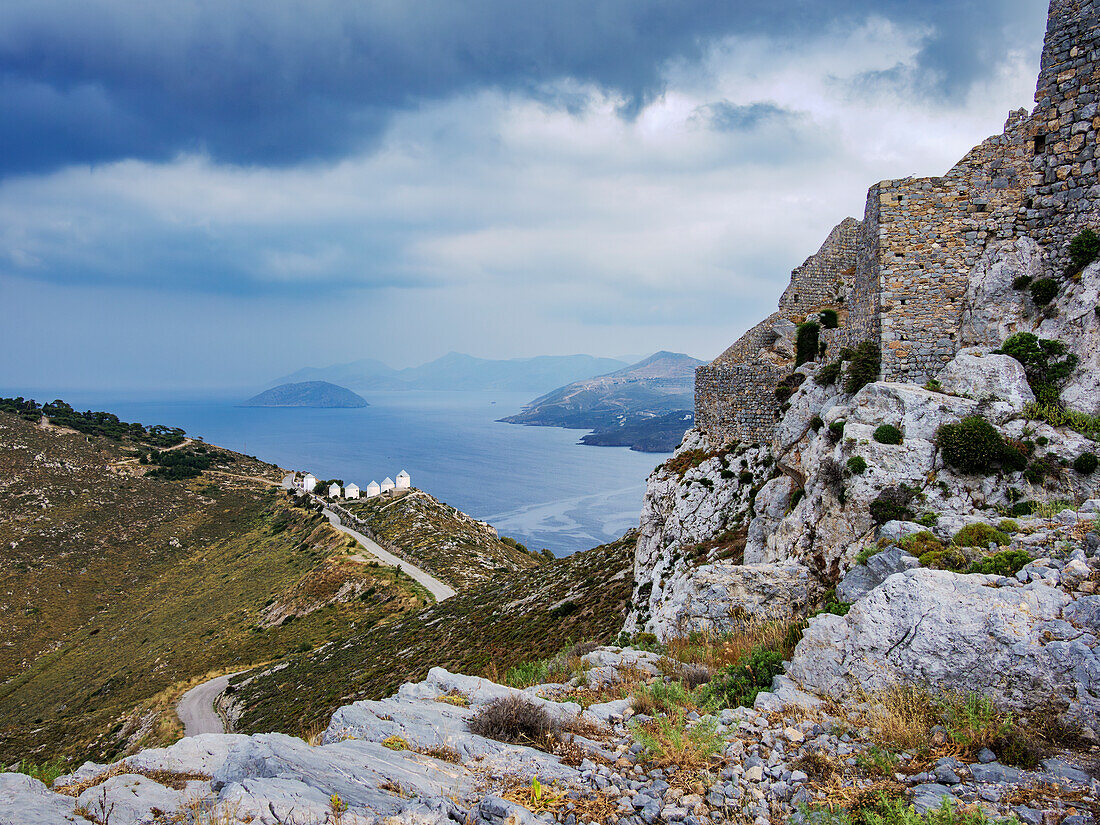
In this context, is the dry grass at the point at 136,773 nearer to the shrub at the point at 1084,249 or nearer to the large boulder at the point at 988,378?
the large boulder at the point at 988,378

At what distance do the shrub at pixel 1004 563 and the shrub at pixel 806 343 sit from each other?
509 inches

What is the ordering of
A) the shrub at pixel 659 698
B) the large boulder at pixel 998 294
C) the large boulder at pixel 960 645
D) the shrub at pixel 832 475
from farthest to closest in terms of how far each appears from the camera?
the large boulder at pixel 998 294 → the shrub at pixel 832 475 → the shrub at pixel 659 698 → the large boulder at pixel 960 645

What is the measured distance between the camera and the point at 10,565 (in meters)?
65.0

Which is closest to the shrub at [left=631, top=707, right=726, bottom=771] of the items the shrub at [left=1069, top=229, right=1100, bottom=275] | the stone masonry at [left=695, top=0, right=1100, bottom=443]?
the stone masonry at [left=695, top=0, right=1100, bottom=443]

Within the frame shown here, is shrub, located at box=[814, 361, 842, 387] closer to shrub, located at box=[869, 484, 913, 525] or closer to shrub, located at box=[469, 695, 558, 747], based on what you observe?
shrub, located at box=[869, 484, 913, 525]

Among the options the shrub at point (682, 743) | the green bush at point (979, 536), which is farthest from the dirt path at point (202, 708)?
the green bush at point (979, 536)

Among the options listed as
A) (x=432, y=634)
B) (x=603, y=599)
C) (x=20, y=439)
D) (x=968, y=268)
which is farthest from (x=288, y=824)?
(x=20, y=439)

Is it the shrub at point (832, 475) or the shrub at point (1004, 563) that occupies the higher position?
the shrub at point (832, 475)

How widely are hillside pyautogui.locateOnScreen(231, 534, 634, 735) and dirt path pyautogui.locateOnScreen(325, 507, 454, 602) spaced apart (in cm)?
818

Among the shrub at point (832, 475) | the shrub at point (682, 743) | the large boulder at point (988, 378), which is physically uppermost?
the large boulder at point (988, 378)

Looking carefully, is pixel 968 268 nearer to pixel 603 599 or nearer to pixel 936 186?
pixel 936 186

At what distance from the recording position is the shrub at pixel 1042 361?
11305mm

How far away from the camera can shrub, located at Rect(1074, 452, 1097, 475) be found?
31.4 feet

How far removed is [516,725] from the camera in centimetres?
626
